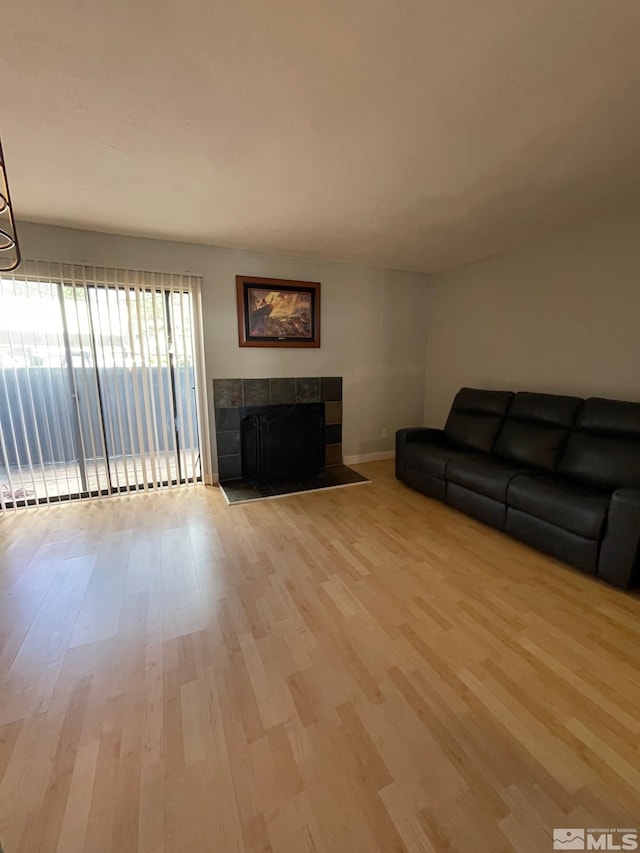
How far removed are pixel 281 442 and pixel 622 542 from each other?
111 inches

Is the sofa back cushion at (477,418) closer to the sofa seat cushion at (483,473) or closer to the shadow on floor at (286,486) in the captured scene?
the sofa seat cushion at (483,473)

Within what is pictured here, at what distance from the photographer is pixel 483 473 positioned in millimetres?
2717

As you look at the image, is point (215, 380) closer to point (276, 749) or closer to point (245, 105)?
point (245, 105)

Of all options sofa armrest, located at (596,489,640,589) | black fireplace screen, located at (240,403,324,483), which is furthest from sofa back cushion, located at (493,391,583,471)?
black fireplace screen, located at (240,403,324,483)

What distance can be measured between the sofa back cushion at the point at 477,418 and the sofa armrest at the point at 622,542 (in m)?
1.30

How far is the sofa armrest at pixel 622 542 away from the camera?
188 cm

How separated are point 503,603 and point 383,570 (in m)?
0.67

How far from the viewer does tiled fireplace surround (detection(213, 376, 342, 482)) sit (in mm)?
3639

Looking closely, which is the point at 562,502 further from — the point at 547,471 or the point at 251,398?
the point at 251,398

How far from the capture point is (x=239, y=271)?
11.6 ft

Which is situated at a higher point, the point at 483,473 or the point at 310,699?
the point at 483,473

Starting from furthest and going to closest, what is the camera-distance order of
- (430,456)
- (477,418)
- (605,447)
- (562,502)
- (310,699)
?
(477,418)
(430,456)
(605,447)
(562,502)
(310,699)

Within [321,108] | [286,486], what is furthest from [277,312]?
[321,108]

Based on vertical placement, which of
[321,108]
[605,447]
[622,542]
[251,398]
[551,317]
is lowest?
[622,542]
